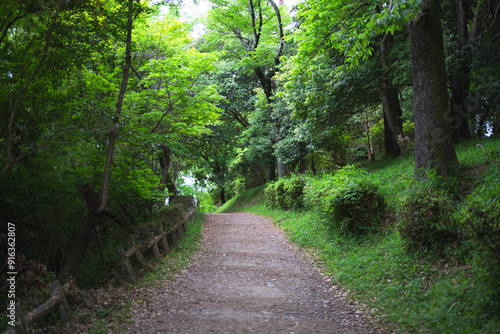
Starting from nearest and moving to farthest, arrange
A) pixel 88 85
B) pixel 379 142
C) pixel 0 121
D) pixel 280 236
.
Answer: pixel 0 121
pixel 88 85
pixel 280 236
pixel 379 142

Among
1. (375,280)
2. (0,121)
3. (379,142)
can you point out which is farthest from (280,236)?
(379,142)

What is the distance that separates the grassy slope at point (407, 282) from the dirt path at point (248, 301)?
1.35 ft

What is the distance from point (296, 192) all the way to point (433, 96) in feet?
27.4

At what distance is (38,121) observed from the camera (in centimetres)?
671

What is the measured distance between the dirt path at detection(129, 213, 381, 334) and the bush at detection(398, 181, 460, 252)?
5.56ft

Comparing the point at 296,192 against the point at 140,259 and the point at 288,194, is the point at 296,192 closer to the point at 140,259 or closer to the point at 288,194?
the point at 288,194

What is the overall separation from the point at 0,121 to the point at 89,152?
169 centimetres

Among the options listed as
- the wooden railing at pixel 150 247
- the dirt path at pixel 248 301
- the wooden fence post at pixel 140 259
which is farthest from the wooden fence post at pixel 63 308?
the wooden fence post at pixel 140 259

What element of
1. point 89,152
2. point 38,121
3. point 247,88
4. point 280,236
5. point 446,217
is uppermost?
point 247,88

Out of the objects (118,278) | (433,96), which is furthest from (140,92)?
(433,96)

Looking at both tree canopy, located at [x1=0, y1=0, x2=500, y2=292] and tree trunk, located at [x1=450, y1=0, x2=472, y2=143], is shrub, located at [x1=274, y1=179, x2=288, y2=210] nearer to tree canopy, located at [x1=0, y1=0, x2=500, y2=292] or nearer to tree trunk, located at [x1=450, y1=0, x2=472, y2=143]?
tree canopy, located at [x1=0, y1=0, x2=500, y2=292]

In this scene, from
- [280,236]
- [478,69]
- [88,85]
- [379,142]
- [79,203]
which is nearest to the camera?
[79,203]

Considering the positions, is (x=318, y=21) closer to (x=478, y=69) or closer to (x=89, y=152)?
(x=478, y=69)

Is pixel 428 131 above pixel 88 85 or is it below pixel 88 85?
below
